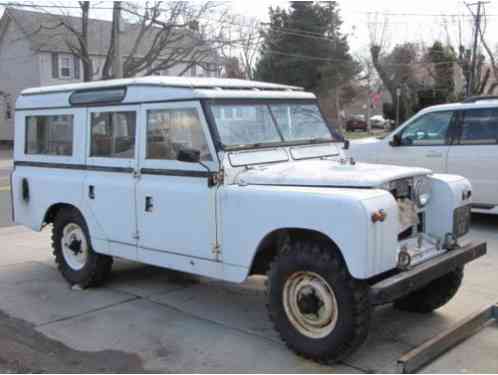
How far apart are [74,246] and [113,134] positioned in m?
1.40

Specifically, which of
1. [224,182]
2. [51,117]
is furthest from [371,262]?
[51,117]

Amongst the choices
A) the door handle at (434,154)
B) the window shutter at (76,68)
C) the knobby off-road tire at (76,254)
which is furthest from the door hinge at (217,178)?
the window shutter at (76,68)

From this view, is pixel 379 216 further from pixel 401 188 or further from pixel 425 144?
pixel 425 144

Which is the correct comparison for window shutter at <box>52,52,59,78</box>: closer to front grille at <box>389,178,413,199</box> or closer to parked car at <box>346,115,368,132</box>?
parked car at <box>346,115,368,132</box>

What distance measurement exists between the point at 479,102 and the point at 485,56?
119 ft

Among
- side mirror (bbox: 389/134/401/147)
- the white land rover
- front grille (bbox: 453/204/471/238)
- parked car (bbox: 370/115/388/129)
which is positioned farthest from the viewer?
parked car (bbox: 370/115/388/129)

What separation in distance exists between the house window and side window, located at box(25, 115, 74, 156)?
33.5 metres

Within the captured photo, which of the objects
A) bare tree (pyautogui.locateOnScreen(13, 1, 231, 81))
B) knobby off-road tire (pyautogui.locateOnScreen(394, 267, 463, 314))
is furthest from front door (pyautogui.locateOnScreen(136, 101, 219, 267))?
bare tree (pyautogui.locateOnScreen(13, 1, 231, 81))

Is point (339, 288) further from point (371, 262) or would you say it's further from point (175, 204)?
point (175, 204)

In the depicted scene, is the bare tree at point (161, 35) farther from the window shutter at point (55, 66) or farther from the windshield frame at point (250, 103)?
the windshield frame at point (250, 103)

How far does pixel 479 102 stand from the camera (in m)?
9.30

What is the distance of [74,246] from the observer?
6.54 metres

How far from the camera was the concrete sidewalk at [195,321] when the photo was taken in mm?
4469

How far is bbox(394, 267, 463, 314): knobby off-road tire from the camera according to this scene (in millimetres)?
5238
